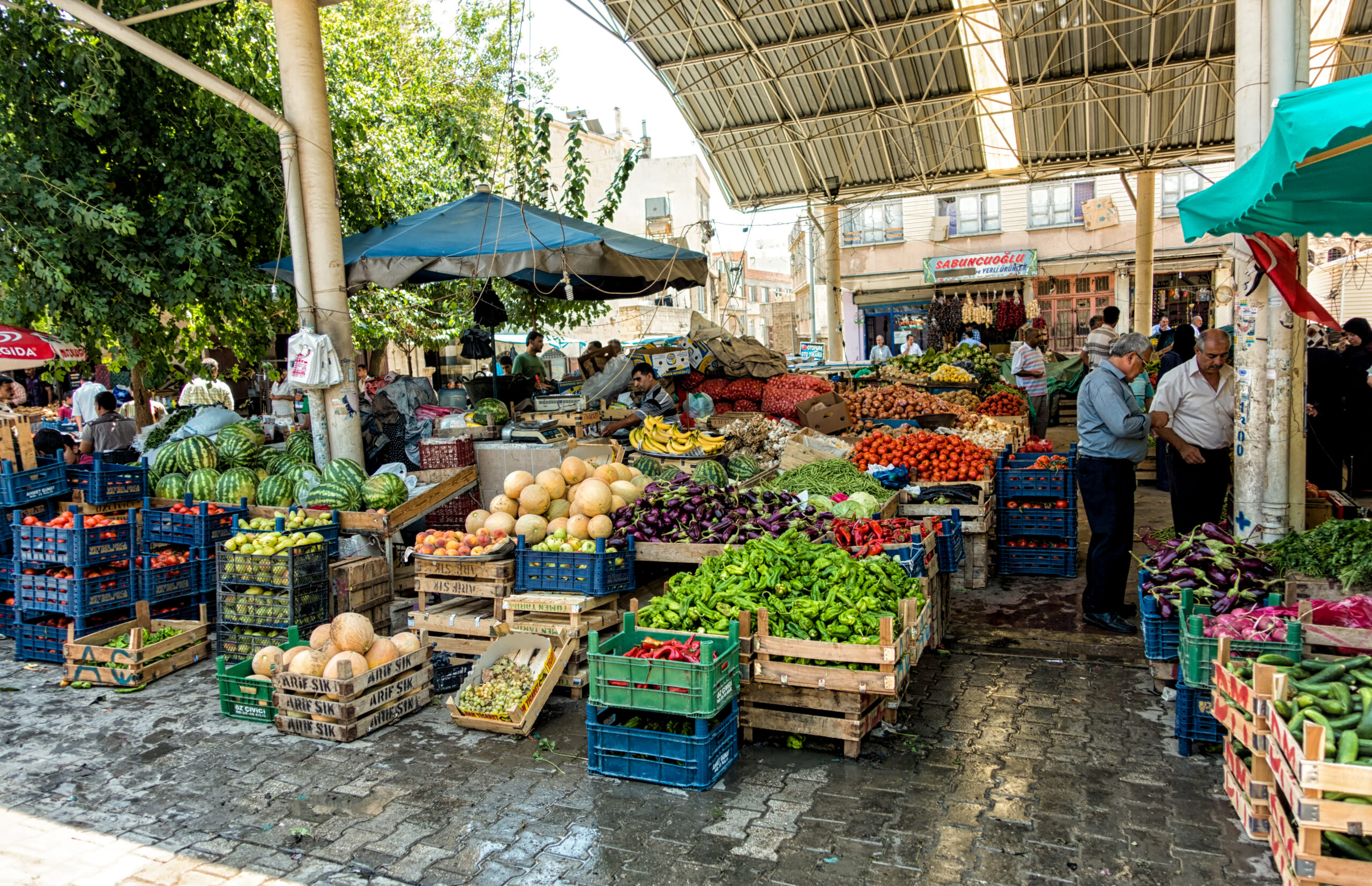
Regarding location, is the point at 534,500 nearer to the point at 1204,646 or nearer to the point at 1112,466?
the point at 1112,466

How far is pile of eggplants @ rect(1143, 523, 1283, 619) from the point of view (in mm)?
4578

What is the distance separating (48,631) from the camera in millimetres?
6586

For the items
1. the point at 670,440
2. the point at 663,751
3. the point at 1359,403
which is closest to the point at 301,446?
the point at 670,440

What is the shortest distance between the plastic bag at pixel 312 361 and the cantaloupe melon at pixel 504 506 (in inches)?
115

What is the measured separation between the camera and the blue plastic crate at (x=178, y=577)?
6750 millimetres

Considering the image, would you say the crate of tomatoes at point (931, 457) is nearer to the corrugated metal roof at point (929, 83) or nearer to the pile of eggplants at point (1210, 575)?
the pile of eggplants at point (1210, 575)

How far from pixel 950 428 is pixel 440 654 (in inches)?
258

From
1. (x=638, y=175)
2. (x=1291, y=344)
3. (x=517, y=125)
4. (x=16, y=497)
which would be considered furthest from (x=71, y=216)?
(x=638, y=175)

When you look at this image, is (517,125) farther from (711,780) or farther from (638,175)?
(638,175)

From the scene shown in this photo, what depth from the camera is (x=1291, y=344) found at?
18.4ft

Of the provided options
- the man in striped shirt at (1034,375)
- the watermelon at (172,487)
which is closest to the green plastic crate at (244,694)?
the watermelon at (172,487)

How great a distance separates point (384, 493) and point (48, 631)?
8.81 ft

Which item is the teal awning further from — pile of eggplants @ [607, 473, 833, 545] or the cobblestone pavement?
pile of eggplants @ [607, 473, 833, 545]

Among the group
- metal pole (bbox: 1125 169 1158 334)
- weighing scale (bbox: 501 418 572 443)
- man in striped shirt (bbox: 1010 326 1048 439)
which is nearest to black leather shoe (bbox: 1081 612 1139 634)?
weighing scale (bbox: 501 418 572 443)
